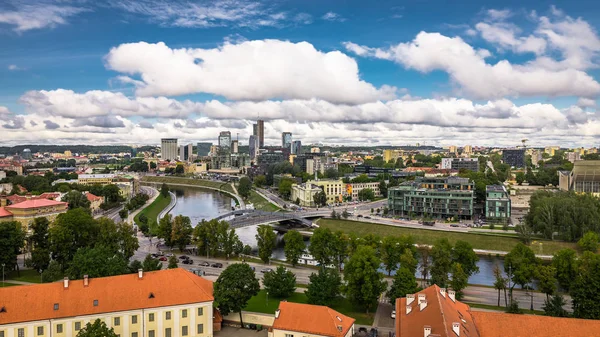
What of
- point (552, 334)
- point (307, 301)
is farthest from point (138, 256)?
point (552, 334)

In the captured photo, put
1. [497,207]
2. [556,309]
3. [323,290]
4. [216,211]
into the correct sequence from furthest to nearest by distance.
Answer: [216,211]
[497,207]
[323,290]
[556,309]

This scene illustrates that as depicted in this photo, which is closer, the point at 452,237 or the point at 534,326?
the point at 534,326

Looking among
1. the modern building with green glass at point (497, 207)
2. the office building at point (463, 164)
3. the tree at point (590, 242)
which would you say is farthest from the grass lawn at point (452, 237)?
the office building at point (463, 164)

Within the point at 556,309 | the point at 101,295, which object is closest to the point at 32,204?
the point at 101,295

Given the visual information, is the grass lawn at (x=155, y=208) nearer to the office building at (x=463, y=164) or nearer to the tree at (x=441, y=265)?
the tree at (x=441, y=265)

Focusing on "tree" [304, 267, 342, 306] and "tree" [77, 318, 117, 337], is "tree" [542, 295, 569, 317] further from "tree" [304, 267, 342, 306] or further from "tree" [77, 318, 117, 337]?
"tree" [77, 318, 117, 337]

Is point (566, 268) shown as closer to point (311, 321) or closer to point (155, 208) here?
point (311, 321)

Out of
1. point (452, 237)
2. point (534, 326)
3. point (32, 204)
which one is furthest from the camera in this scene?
point (452, 237)
